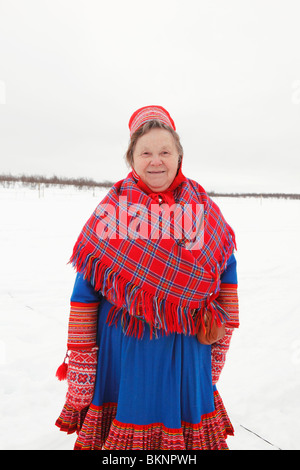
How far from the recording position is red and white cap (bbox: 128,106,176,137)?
117 cm

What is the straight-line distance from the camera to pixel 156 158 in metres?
1.12

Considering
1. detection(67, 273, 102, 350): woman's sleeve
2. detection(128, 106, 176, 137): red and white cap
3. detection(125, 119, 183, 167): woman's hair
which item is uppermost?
detection(128, 106, 176, 137): red and white cap

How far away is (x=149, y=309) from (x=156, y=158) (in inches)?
22.6

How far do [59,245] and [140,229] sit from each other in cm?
530

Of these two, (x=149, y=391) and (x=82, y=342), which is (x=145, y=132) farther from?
(x=149, y=391)

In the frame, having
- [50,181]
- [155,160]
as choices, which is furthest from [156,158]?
[50,181]

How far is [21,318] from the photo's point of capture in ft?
9.58

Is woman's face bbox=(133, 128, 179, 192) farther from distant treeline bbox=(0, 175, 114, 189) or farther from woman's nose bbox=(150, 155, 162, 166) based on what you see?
distant treeline bbox=(0, 175, 114, 189)

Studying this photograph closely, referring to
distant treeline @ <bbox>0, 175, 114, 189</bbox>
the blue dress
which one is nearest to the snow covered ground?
the blue dress

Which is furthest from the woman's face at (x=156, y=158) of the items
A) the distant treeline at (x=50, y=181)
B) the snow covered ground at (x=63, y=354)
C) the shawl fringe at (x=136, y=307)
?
the distant treeline at (x=50, y=181)

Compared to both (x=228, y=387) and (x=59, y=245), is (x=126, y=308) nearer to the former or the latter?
(x=228, y=387)

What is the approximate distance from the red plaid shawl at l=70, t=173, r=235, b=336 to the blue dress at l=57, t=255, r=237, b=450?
2.8 inches

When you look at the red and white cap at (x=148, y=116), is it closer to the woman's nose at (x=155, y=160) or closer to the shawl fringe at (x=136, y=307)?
the woman's nose at (x=155, y=160)
